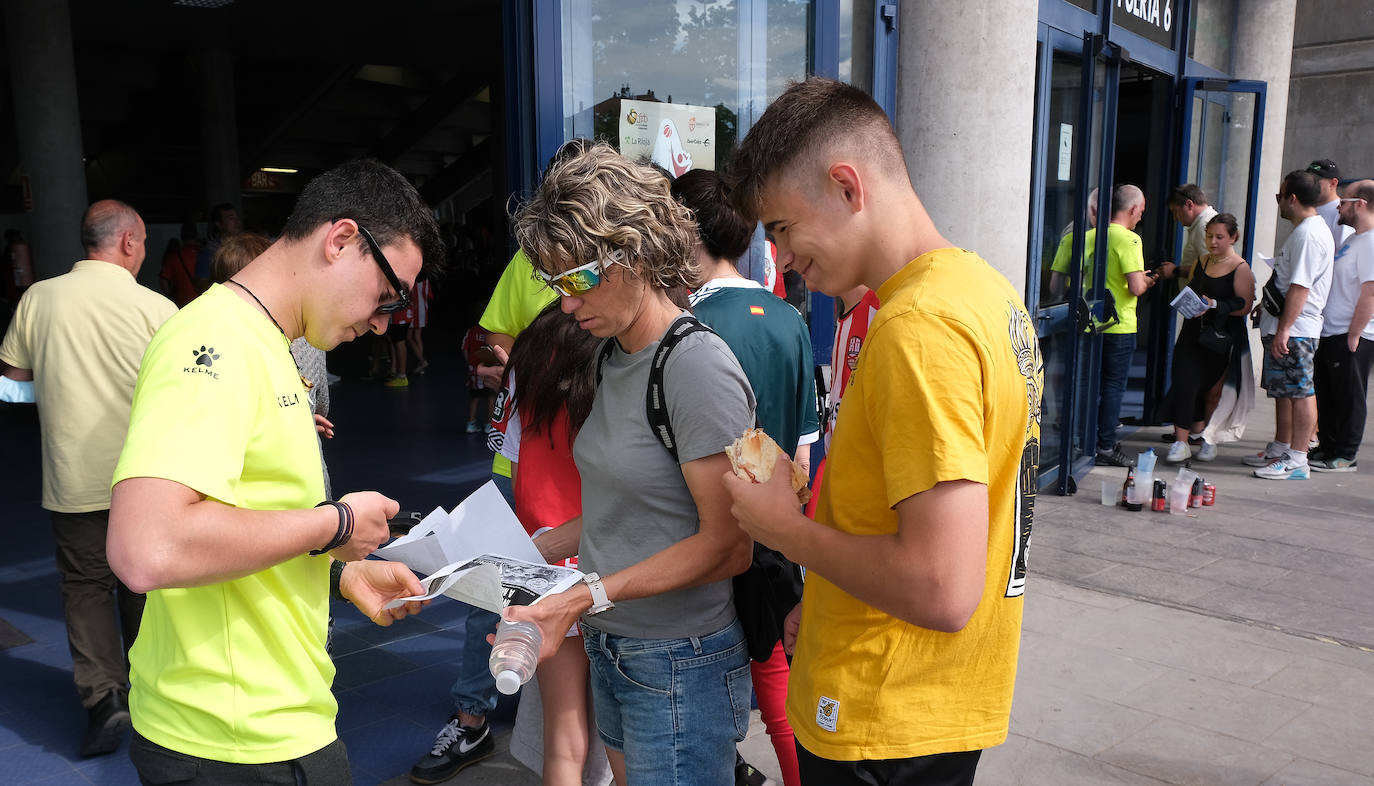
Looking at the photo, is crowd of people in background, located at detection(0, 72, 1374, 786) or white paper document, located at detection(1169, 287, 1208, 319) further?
white paper document, located at detection(1169, 287, 1208, 319)

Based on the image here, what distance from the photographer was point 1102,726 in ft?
12.3

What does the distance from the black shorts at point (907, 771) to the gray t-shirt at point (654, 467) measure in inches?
20.7

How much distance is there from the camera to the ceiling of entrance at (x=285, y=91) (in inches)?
610

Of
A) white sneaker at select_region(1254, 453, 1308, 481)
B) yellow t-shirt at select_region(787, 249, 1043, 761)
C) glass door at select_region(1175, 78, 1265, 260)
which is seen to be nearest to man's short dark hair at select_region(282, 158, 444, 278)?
yellow t-shirt at select_region(787, 249, 1043, 761)

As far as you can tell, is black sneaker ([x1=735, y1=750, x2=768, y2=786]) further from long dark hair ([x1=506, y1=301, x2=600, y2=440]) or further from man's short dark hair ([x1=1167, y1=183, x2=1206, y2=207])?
man's short dark hair ([x1=1167, y1=183, x2=1206, y2=207])

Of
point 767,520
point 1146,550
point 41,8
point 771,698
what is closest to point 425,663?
point 771,698

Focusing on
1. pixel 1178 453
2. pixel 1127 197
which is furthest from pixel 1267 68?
pixel 1178 453

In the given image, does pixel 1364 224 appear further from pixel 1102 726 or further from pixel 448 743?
pixel 448 743

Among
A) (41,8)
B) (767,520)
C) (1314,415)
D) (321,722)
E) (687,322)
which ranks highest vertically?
(41,8)

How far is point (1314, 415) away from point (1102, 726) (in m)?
5.05

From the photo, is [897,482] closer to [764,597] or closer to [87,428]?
[764,597]

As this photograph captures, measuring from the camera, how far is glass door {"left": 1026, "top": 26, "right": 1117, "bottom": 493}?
265 inches

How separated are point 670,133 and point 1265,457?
597 cm

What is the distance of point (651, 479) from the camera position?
2.10m
